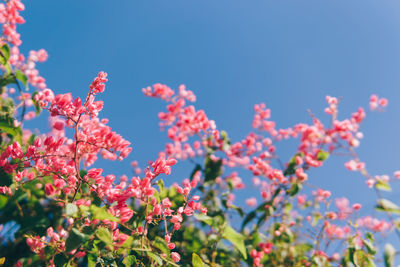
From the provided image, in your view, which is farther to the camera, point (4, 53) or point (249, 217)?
point (249, 217)

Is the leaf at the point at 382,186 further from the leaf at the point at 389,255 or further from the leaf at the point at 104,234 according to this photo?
the leaf at the point at 104,234

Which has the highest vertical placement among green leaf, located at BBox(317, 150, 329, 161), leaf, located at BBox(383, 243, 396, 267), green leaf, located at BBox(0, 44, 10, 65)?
green leaf, located at BBox(317, 150, 329, 161)

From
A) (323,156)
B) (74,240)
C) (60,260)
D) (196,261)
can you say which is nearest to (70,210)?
(74,240)

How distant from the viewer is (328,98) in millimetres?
2521

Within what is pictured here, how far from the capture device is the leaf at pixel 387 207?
3.24ft

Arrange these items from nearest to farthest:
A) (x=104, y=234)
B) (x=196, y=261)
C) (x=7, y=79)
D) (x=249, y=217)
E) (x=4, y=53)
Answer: (x=104, y=234), (x=196, y=261), (x=4, y=53), (x=7, y=79), (x=249, y=217)

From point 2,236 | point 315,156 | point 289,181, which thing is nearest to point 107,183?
point 2,236

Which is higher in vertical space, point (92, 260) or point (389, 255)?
point (389, 255)

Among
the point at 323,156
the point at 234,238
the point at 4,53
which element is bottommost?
the point at 234,238

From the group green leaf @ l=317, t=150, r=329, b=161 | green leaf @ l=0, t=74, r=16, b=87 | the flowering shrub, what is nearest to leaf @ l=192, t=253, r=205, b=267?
the flowering shrub

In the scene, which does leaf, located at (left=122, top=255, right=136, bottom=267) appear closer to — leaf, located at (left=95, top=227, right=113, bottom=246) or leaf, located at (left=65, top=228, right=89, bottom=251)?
leaf, located at (left=95, top=227, right=113, bottom=246)

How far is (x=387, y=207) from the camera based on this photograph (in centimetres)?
100

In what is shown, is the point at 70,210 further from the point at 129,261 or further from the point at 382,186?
the point at 382,186

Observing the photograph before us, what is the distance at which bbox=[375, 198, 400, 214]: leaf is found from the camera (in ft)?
3.24
